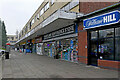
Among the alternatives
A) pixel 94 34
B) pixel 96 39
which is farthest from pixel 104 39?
pixel 94 34

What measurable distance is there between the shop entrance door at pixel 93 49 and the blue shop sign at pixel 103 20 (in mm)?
817

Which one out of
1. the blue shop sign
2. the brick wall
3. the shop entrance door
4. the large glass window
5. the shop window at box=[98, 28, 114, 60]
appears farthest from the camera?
the brick wall

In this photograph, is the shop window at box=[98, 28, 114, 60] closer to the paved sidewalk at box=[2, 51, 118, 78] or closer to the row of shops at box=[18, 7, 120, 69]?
the row of shops at box=[18, 7, 120, 69]

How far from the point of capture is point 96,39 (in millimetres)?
10242

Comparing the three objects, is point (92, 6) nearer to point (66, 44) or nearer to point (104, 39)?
point (104, 39)

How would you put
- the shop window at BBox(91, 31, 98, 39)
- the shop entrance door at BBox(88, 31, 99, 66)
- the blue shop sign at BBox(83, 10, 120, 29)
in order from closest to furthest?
1. the blue shop sign at BBox(83, 10, 120, 29)
2. the shop entrance door at BBox(88, 31, 99, 66)
3. the shop window at BBox(91, 31, 98, 39)

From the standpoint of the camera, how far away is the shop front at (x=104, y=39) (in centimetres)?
844

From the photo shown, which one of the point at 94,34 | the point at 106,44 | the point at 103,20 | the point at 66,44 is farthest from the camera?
the point at 66,44

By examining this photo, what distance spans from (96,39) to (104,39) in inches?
32.9

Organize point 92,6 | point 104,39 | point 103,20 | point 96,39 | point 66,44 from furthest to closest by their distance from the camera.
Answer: point 66,44
point 92,6
point 96,39
point 104,39
point 103,20

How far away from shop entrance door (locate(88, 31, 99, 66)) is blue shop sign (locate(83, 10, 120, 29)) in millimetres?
817

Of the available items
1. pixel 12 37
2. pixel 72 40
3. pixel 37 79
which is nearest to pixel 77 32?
pixel 72 40

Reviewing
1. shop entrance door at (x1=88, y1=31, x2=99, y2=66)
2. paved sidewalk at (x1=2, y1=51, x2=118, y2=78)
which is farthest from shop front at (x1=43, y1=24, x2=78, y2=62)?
paved sidewalk at (x1=2, y1=51, x2=118, y2=78)

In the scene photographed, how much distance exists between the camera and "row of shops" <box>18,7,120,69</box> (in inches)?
336
